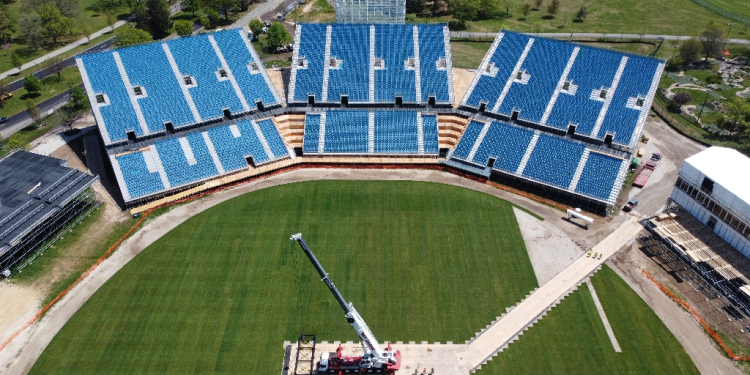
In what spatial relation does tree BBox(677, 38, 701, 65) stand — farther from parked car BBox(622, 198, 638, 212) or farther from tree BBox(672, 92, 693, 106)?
parked car BBox(622, 198, 638, 212)

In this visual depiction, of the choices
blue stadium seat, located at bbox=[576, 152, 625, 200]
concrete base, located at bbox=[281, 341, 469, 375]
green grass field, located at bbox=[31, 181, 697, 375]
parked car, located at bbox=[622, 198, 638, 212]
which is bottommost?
concrete base, located at bbox=[281, 341, 469, 375]

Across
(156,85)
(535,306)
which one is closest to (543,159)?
(535,306)

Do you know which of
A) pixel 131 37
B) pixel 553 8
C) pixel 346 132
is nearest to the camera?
pixel 346 132

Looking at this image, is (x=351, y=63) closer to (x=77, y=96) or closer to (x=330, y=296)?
(x=330, y=296)

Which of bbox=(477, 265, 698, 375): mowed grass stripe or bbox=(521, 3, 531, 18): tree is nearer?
bbox=(477, 265, 698, 375): mowed grass stripe

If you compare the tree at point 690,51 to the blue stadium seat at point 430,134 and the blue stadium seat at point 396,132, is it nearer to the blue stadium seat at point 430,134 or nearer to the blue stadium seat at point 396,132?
the blue stadium seat at point 430,134

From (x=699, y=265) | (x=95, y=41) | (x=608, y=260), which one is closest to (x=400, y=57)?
(x=608, y=260)

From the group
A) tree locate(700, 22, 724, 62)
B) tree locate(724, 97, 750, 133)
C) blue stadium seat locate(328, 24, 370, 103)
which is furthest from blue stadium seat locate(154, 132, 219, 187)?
tree locate(700, 22, 724, 62)
